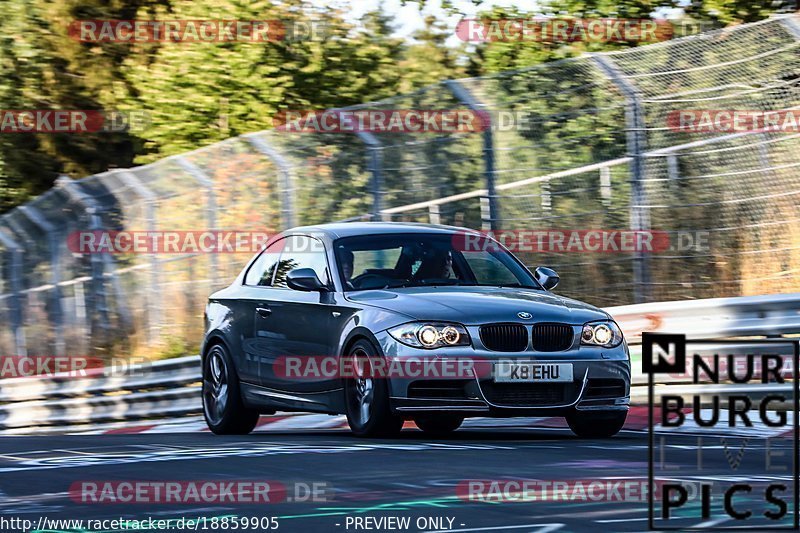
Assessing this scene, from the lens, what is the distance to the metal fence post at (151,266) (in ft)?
62.8

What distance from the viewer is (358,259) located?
11.7m

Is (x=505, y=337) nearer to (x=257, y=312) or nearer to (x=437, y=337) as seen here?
(x=437, y=337)

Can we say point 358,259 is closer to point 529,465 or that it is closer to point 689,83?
point 529,465

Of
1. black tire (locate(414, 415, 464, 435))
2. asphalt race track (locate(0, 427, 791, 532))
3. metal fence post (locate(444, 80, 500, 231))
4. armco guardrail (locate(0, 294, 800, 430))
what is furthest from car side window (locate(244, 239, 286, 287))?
metal fence post (locate(444, 80, 500, 231))

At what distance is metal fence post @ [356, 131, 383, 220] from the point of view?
16250mm

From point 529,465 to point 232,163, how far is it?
10.2 m

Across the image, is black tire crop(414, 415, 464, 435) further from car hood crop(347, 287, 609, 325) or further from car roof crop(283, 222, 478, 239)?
car roof crop(283, 222, 478, 239)

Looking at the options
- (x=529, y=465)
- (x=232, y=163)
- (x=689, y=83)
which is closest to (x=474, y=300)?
(x=529, y=465)

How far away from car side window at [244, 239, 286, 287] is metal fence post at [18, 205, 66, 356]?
8352 mm

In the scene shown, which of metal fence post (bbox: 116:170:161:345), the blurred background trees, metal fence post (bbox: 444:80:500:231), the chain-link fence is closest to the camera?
the chain-link fence

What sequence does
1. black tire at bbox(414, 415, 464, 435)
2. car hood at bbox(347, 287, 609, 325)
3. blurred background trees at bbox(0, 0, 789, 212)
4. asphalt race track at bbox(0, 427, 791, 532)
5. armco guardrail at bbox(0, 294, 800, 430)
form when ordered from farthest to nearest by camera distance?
1. blurred background trees at bbox(0, 0, 789, 212)
2. armco guardrail at bbox(0, 294, 800, 430)
3. black tire at bbox(414, 415, 464, 435)
4. car hood at bbox(347, 287, 609, 325)
5. asphalt race track at bbox(0, 427, 791, 532)

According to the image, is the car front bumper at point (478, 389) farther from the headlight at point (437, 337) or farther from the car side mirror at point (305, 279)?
the car side mirror at point (305, 279)

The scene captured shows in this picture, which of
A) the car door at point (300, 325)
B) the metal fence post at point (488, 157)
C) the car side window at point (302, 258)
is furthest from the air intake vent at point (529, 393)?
the metal fence post at point (488, 157)

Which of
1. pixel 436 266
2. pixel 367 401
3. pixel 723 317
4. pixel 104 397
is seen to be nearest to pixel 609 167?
pixel 723 317
